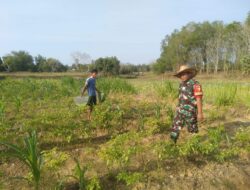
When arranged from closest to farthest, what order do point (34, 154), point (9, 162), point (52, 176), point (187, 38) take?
point (34, 154) → point (52, 176) → point (9, 162) → point (187, 38)

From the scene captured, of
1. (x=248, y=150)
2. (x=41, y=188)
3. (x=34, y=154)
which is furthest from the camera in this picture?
(x=248, y=150)

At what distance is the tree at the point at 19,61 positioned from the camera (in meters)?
61.1

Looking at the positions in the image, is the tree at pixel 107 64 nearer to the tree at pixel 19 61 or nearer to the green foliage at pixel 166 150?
the tree at pixel 19 61

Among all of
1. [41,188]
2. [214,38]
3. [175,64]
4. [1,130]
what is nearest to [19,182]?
[41,188]

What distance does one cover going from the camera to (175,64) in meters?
59.4

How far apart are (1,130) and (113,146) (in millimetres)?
2179

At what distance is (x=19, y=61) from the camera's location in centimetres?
6284

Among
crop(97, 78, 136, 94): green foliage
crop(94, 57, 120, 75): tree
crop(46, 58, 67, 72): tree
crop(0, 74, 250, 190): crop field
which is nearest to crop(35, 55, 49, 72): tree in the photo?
crop(46, 58, 67, 72): tree

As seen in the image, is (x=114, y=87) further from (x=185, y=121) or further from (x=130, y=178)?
(x=130, y=178)

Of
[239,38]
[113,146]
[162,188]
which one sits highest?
[239,38]

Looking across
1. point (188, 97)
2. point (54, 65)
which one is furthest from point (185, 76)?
point (54, 65)

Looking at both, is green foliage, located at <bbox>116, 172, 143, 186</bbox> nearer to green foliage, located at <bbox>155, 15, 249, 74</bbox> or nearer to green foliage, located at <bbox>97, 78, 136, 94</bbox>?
green foliage, located at <bbox>97, 78, 136, 94</bbox>

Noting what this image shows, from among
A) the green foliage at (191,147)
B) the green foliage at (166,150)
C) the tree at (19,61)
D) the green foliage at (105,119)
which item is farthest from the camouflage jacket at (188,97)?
the tree at (19,61)

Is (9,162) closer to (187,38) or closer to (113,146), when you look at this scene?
(113,146)
